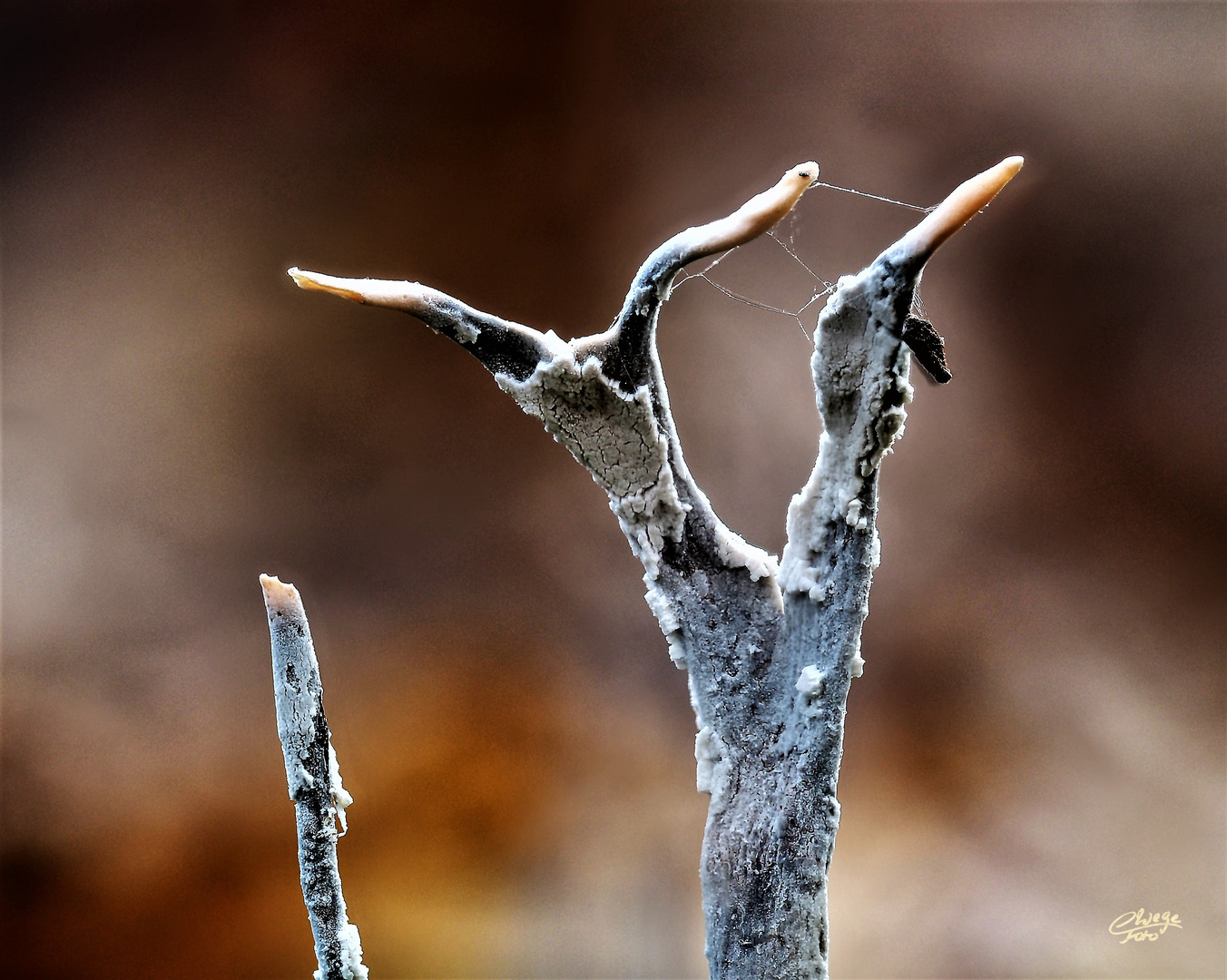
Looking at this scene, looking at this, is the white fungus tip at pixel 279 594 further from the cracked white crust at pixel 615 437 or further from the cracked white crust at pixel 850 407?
the cracked white crust at pixel 850 407

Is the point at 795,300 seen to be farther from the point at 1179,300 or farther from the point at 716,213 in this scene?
the point at 1179,300

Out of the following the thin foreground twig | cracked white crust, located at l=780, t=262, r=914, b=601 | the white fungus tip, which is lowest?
the thin foreground twig

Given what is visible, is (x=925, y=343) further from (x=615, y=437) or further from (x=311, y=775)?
(x=311, y=775)
